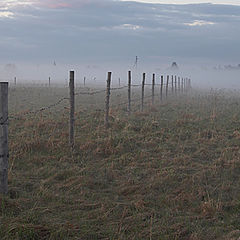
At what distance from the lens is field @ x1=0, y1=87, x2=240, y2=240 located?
16.5ft

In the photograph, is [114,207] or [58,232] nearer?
[58,232]

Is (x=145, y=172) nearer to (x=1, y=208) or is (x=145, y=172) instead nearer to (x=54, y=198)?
(x=54, y=198)

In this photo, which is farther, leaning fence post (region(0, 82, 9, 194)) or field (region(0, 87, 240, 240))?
leaning fence post (region(0, 82, 9, 194))

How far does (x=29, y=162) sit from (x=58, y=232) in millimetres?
3832

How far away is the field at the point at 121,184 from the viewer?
16.5ft

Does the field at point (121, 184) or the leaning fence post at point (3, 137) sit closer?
the field at point (121, 184)

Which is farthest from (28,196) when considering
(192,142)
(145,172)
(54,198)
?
(192,142)

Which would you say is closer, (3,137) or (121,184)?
(3,137)

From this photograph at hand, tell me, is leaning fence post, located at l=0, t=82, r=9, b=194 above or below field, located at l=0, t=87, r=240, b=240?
above

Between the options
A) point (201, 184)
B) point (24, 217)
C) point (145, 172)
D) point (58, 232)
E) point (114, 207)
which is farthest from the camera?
point (145, 172)

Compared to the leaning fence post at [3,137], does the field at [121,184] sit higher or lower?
lower

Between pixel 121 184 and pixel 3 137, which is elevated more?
pixel 3 137

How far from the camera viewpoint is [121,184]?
7.04 m

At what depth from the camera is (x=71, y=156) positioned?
8852mm
